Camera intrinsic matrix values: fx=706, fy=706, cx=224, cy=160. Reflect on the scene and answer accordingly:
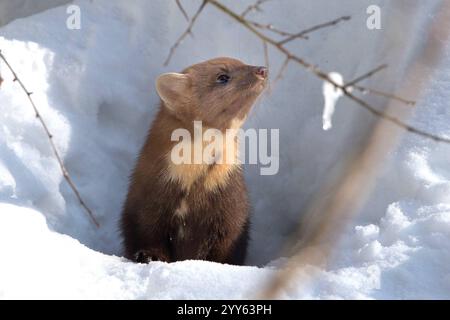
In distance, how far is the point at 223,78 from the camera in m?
3.56

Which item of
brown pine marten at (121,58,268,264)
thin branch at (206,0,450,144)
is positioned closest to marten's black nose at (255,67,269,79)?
brown pine marten at (121,58,268,264)

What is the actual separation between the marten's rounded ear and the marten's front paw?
28.9 inches

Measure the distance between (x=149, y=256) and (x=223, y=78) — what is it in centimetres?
96

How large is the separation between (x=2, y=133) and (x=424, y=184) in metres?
2.07

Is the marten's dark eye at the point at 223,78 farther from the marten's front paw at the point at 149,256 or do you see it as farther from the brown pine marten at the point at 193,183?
the marten's front paw at the point at 149,256

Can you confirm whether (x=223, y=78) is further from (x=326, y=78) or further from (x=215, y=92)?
(x=326, y=78)

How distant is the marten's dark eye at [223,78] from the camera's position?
355 centimetres

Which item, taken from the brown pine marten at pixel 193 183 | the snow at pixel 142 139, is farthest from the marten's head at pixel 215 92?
the snow at pixel 142 139

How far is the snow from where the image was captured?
2529 mm

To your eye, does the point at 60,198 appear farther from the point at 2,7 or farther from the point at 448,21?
the point at 448,21

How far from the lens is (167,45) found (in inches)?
173

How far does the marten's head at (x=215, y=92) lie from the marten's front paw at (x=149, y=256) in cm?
67

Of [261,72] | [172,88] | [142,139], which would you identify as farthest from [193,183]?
[142,139]

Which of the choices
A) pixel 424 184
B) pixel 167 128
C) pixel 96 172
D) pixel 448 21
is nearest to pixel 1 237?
pixel 167 128
